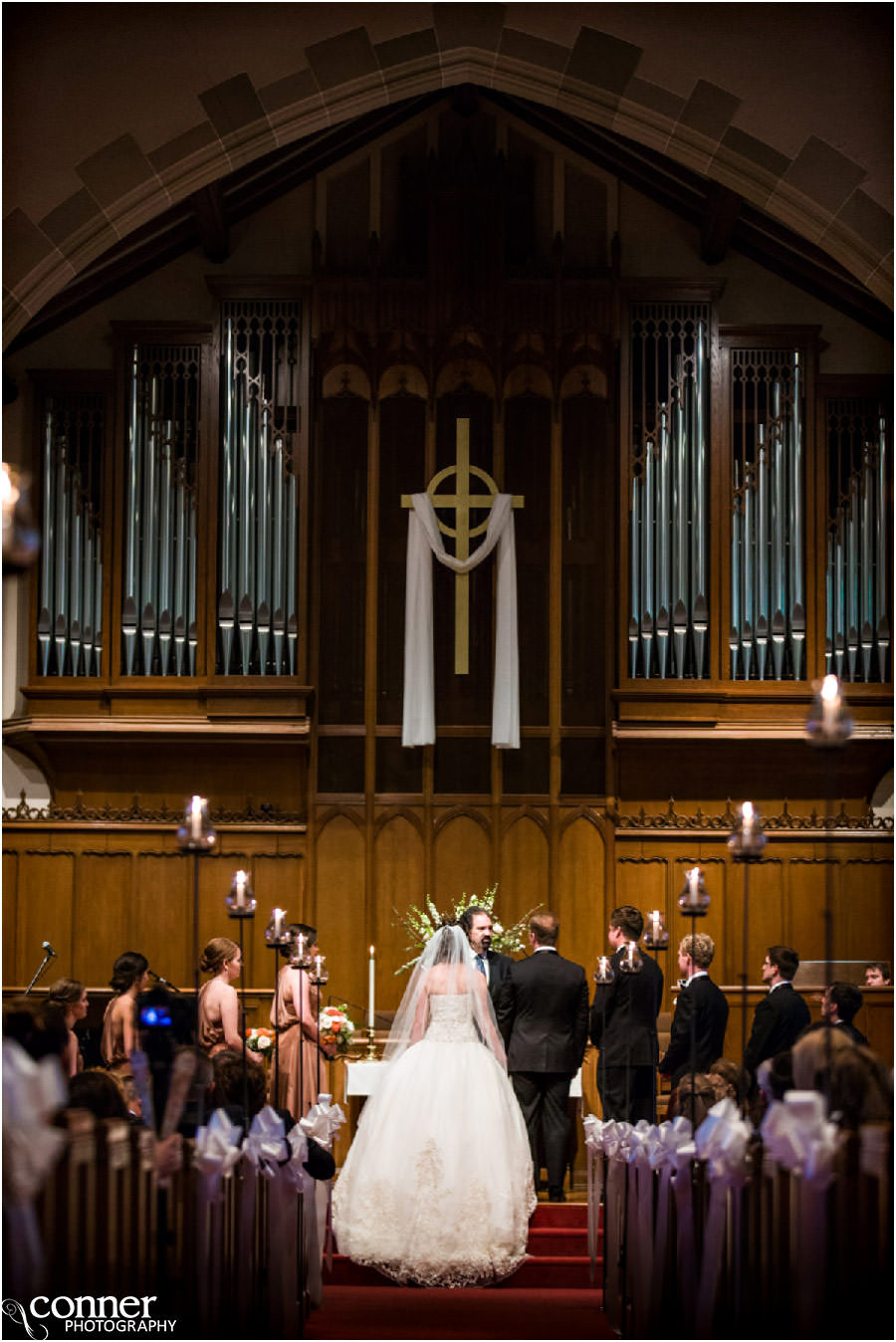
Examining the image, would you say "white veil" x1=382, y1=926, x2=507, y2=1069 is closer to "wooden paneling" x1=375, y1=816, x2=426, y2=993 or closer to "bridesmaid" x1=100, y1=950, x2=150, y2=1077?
"bridesmaid" x1=100, y1=950, x2=150, y2=1077

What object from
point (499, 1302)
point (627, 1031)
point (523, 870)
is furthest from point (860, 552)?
point (499, 1302)

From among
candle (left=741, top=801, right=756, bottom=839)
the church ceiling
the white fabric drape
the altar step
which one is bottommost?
the altar step

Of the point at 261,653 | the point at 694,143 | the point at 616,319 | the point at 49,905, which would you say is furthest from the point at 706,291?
the point at 49,905

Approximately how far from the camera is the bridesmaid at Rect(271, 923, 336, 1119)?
25.6 feet

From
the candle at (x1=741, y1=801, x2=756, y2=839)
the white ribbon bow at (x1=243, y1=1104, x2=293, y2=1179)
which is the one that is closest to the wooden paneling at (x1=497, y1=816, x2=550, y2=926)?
the white ribbon bow at (x1=243, y1=1104, x2=293, y2=1179)

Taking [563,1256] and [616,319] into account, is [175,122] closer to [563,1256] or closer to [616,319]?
[616,319]

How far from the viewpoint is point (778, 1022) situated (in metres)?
7.57

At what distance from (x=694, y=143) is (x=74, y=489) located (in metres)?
5.30

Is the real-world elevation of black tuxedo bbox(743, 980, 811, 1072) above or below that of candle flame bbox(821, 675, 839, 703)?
below

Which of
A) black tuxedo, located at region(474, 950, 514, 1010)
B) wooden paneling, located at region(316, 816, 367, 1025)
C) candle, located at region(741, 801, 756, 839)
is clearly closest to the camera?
candle, located at region(741, 801, 756, 839)

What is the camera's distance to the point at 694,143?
311 inches

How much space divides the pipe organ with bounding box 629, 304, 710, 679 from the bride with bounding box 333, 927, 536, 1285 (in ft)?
13.8

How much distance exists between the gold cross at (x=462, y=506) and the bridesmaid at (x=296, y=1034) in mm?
3480

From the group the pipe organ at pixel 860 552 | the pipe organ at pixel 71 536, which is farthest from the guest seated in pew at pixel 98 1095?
the pipe organ at pixel 860 552
